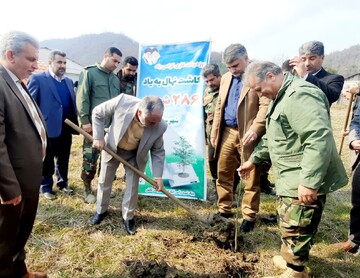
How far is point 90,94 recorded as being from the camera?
4.10 m

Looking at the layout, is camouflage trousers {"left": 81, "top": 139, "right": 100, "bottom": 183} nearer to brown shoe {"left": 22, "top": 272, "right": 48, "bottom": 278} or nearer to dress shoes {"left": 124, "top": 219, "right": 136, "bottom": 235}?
dress shoes {"left": 124, "top": 219, "right": 136, "bottom": 235}

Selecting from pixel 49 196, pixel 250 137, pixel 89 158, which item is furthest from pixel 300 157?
pixel 49 196

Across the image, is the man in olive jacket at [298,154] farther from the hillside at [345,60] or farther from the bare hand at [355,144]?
the hillside at [345,60]

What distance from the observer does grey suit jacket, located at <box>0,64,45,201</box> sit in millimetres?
1887

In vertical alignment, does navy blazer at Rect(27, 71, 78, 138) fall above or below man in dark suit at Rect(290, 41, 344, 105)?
below

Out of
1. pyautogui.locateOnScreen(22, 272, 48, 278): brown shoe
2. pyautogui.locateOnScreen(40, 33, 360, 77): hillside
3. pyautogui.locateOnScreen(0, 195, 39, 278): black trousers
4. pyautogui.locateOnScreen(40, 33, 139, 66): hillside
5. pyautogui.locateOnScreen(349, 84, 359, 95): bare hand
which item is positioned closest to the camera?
pyautogui.locateOnScreen(0, 195, 39, 278): black trousers

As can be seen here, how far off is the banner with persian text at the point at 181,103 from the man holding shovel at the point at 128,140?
1015 mm

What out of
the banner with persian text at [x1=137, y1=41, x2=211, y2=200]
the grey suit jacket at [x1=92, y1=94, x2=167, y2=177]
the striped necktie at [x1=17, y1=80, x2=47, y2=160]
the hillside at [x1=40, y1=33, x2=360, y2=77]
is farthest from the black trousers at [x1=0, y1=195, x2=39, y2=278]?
the hillside at [x1=40, y1=33, x2=360, y2=77]

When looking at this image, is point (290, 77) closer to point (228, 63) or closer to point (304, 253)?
point (228, 63)

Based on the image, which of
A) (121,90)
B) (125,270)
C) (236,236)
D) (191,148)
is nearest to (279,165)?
(236,236)

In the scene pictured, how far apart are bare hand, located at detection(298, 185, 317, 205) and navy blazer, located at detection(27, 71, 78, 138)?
3386 mm

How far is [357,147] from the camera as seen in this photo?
123 inches

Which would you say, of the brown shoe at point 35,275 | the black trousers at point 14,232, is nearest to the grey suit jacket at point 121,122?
the black trousers at point 14,232

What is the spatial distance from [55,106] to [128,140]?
4.92ft
